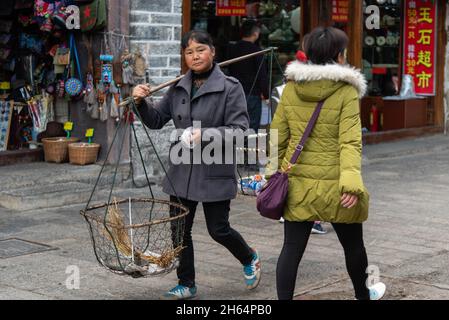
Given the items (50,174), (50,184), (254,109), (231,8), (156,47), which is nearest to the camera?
(50,184)

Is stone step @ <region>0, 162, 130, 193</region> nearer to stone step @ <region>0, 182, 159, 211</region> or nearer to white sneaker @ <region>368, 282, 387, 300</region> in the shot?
stone step @ <region>0, 182, 159, 211</region>

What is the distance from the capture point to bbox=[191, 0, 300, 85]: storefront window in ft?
38.1

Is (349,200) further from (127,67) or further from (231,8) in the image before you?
(231,8)

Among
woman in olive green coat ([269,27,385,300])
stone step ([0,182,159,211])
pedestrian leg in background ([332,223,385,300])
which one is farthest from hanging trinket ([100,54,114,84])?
Result: pedestrian leg in background ([332,223,385,300])

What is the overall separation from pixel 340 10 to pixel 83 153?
16.3 ft

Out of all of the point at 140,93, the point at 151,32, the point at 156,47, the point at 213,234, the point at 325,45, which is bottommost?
the point at 213,234

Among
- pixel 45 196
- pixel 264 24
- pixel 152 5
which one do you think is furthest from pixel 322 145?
pixel 264 24

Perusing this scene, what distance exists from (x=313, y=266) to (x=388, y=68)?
8.46 meters

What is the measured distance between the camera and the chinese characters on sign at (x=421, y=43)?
558 inches

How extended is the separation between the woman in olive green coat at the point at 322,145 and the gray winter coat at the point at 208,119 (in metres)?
0.46

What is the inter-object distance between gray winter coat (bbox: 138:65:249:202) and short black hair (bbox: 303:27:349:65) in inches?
26.7

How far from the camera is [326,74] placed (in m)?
4.74

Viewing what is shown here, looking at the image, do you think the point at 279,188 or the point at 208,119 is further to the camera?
the point at 208,119

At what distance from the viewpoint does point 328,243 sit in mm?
7109
